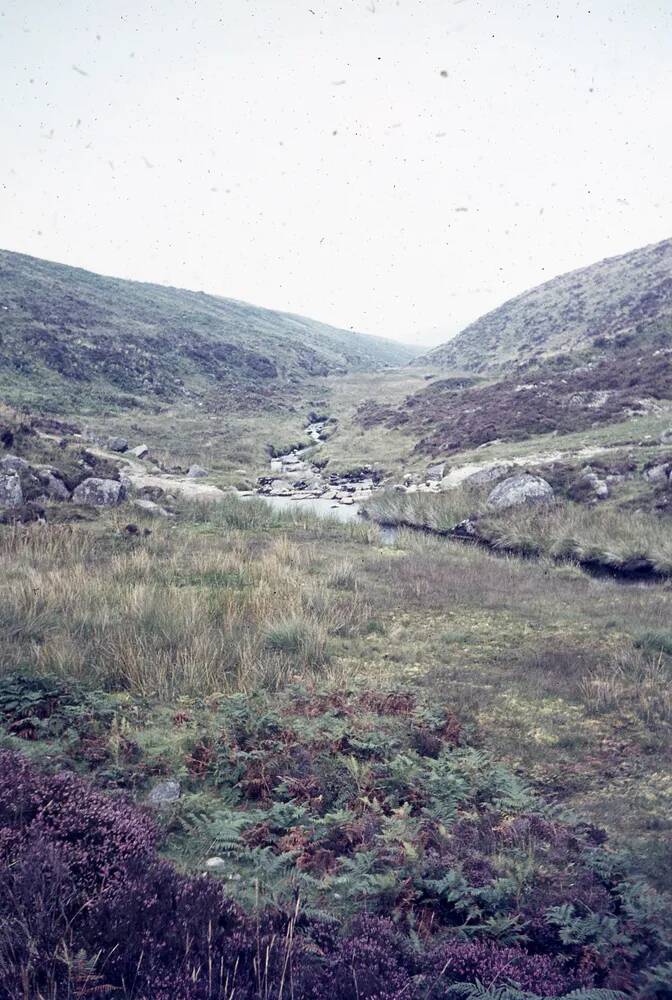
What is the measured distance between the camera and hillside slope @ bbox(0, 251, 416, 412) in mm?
42750


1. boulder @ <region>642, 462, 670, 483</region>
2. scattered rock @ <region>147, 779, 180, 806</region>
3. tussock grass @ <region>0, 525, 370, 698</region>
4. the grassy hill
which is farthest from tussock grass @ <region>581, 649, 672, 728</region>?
the grassy hill

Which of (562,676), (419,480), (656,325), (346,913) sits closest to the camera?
(346,913)

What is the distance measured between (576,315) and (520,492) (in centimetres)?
5415

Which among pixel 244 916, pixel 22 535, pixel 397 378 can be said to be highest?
pixel 397 378

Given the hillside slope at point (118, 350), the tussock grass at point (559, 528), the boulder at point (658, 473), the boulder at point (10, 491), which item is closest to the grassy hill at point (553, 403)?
the boulder at point (658, 473)

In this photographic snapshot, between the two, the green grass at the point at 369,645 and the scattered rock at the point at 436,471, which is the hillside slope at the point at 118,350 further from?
the green grass at the point at 369,645

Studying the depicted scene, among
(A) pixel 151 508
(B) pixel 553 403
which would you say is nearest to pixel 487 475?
(B) pixel 553 403

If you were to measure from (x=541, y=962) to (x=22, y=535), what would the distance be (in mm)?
11230

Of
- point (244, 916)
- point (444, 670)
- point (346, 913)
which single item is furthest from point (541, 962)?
point (444, 670)

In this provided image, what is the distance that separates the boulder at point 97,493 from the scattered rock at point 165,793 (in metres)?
13.2

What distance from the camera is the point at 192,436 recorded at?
35.8 metres

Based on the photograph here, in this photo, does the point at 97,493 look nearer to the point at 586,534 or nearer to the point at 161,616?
the point at 161,616

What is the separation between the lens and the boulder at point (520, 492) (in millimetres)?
18203

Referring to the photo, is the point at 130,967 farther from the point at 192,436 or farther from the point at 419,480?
the point at 192,436
